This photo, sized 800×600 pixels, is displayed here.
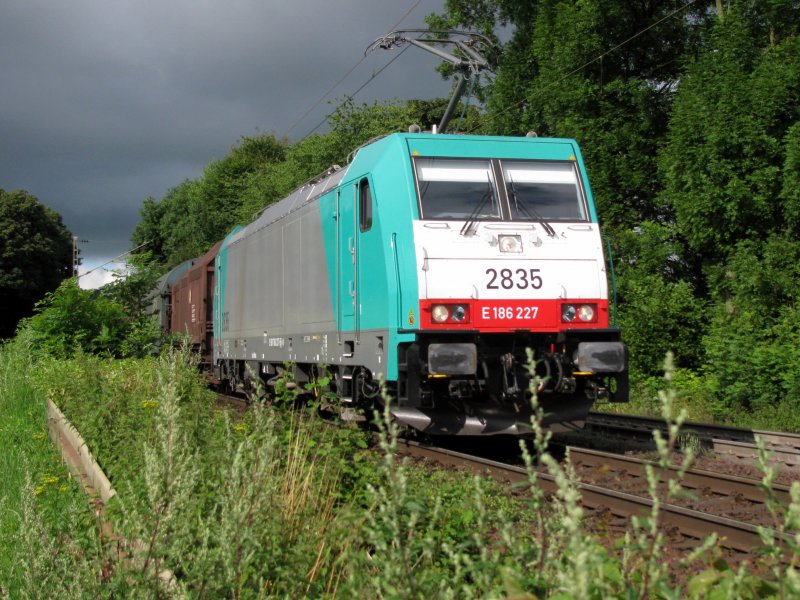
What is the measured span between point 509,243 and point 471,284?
2.29 ft

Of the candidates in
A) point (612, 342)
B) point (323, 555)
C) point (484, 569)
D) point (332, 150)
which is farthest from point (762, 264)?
point (332, 150)

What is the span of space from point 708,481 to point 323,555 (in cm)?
458

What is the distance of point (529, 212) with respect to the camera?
9711 millimetres

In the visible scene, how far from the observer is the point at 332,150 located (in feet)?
116

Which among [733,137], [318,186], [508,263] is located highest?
[733,137]

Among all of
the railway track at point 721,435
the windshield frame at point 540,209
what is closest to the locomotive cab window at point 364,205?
the windshield frame at point 540,209

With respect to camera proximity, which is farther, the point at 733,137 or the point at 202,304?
the point at 202,304

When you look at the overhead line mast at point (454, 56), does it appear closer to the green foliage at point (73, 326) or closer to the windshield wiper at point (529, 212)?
the windshield wiper at point (529, 212)

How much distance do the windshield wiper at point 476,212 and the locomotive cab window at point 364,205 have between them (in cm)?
111

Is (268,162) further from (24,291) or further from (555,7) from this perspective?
(555,7)

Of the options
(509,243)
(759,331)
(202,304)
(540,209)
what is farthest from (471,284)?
(202,304)

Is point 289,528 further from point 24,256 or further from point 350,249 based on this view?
point 24,256

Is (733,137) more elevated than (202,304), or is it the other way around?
(733,137)

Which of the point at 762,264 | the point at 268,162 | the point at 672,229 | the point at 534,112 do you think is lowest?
the point at 762,264
